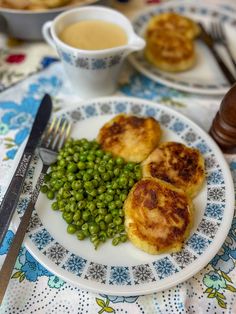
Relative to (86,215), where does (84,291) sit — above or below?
below

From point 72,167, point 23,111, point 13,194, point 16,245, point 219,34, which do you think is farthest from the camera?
point 219,34

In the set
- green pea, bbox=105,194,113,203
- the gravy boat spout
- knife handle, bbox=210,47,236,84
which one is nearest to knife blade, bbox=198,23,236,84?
knife handle, bbox=210,47,236,84

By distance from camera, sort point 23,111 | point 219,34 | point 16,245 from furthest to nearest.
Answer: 1. point 219,34
2. point 23,111
3. point 16,245

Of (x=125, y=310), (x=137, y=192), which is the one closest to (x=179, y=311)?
(x=125, y=310)

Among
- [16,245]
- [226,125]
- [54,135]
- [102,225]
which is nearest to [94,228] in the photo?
[102,225]

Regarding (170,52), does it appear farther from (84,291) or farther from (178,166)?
(84,291)

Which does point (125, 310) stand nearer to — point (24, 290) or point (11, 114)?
point (24, 290)

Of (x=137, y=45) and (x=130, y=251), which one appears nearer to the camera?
(x=130, y=251)

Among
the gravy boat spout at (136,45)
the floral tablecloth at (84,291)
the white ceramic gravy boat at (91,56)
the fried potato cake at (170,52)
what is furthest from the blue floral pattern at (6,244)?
the fried potato cake at (170,52)

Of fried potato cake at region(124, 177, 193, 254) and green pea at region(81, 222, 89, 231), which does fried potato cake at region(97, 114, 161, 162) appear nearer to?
fried potato cake at region(124, 177, 193, 254)
